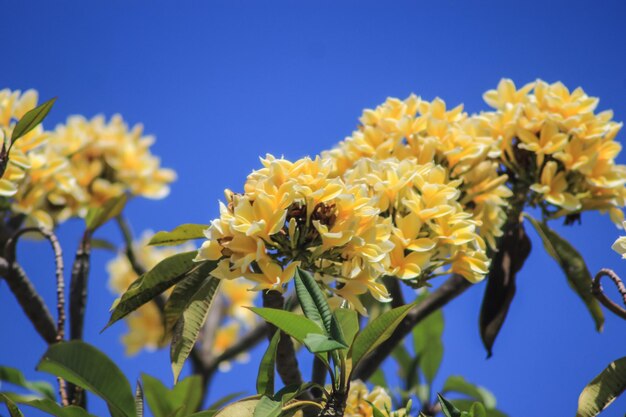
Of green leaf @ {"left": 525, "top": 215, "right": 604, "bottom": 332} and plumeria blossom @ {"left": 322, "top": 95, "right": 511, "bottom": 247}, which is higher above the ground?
plumeria blossom @ {"left": 322, "top": 95, "right": 511, "bottom": 247}

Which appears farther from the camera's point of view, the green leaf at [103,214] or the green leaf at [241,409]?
the green leaf at [103,214]

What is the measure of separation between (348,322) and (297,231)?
0.21m

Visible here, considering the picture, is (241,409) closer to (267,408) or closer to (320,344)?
(267,408)

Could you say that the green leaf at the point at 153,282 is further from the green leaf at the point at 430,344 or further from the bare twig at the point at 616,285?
the green leaf at the point at 430,344

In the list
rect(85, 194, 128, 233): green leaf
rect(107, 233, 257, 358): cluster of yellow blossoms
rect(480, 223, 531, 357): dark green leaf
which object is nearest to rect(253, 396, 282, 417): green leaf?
rect(480, 223, 531, 357): dark green leaf

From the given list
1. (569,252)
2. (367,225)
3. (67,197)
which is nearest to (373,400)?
(367,225)

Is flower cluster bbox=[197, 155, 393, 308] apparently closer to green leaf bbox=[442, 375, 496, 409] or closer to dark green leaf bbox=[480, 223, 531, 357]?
dark green leaf bbox=[480, 223, 531, 357]

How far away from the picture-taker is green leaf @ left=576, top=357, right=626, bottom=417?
4.41 feet

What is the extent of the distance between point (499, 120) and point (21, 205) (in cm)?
149

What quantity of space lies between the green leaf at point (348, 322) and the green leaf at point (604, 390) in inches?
16.6

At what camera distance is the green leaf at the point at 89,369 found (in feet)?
4.91

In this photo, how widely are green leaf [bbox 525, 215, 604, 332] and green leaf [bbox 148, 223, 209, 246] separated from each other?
964 mm

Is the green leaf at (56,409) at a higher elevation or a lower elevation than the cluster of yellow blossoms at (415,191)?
lower

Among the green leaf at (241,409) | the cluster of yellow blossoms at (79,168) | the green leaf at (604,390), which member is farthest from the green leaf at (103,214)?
the green leaf at (604,390)
